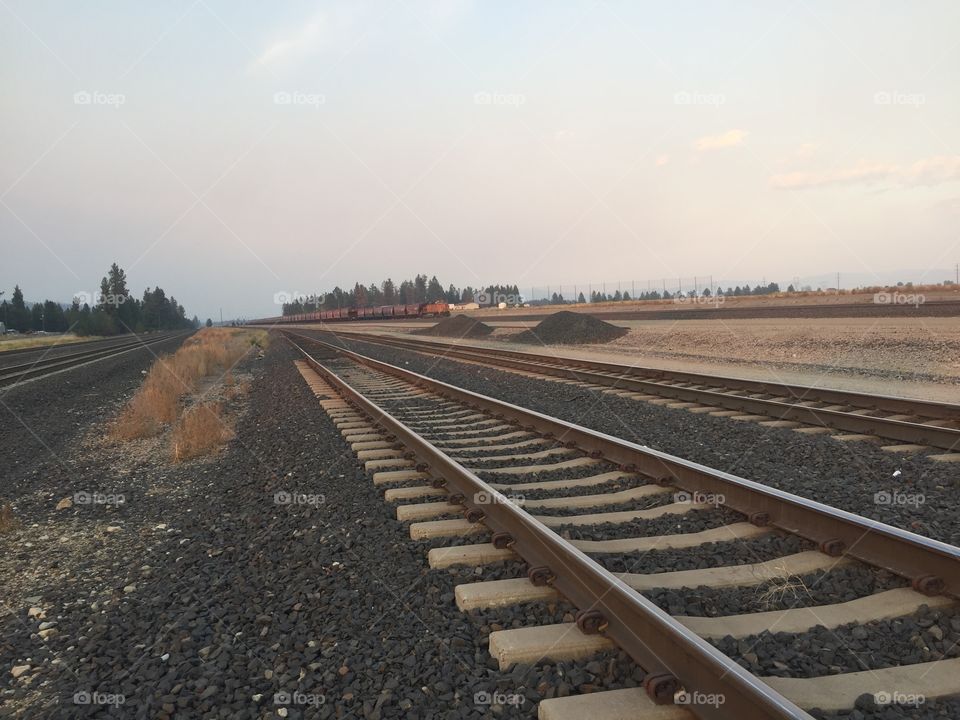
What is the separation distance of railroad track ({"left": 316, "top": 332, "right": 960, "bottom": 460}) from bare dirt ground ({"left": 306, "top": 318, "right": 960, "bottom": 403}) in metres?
2.08

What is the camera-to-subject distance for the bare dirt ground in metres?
12.2

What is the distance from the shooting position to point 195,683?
292cm

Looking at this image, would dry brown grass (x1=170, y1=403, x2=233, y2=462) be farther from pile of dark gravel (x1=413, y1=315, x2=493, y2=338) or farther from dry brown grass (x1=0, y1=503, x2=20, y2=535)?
pile of dark gravel (x1=413, y1=315, x2=493, y2=338)

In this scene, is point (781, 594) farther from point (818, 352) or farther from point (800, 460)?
point (818, 352)

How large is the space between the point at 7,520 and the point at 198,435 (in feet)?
10.3

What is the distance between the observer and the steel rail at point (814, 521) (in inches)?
131

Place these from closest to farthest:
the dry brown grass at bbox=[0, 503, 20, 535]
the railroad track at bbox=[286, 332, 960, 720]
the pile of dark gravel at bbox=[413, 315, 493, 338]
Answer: the railroad track at bbox=[286, 332, 960, 720] → the dry brown grass at bbox=[0, 503, 20, 535] → the pile of dark gravel at bbox=[413, 315, 493, 338]

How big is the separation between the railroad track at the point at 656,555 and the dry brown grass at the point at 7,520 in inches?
129

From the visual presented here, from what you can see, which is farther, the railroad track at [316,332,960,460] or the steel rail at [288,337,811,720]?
the railroad track at [316,332,960,460]

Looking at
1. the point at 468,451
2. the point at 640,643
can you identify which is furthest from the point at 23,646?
the point at 468,451

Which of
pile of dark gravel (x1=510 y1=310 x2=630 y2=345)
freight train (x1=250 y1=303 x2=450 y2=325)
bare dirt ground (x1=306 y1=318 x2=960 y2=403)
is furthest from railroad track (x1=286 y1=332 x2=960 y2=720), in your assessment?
freight train (x1=250 y1=303 x2=450 y2=325)

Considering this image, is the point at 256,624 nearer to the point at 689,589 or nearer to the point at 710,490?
the point at 689,589

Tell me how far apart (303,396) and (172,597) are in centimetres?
889

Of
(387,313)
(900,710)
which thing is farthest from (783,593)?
(387,313)
